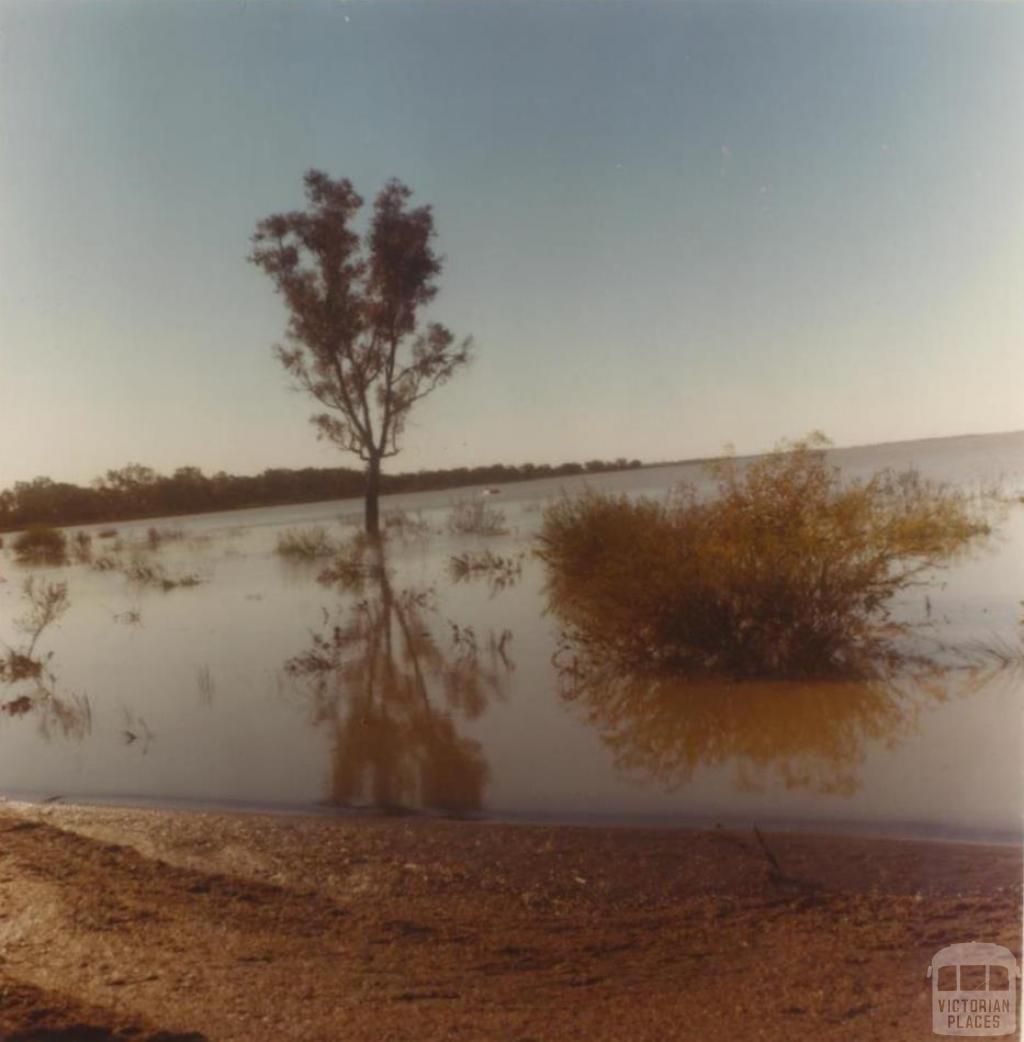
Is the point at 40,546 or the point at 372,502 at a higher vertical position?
the point at 372,502

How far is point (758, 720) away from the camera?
881 centimetres

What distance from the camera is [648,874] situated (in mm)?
5637

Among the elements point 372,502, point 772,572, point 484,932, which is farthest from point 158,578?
point 484,932

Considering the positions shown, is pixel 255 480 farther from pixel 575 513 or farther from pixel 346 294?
pixel 575 513

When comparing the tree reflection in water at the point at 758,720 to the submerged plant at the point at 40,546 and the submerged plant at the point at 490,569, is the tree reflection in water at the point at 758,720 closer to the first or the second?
the submerged plant at the point at 490,569

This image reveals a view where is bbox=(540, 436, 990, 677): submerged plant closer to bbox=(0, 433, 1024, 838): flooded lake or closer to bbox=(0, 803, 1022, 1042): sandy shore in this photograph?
bbox=(0, 433, 1024, 838): flooded lake

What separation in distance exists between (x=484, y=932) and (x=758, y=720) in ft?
14.0

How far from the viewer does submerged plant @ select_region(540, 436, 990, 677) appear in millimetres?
9320

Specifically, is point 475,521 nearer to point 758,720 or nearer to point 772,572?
point 772,572

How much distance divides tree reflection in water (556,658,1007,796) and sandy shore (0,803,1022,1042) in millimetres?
1603

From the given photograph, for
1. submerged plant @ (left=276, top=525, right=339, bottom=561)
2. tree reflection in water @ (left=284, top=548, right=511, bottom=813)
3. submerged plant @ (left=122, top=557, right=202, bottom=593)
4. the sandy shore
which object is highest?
submerged plant @ (left=276, top=525, right=339, bottom=561)

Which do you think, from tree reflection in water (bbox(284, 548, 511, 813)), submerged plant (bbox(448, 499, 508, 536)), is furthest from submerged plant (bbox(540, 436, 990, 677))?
submerged plant (bbox(448, 499, 508, 536))

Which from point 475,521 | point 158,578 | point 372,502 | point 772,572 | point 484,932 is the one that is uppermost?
point 372,502

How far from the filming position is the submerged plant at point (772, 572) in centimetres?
932
